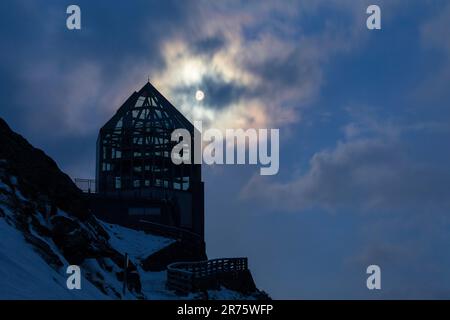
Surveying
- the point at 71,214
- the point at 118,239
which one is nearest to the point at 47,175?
the point at 71,214

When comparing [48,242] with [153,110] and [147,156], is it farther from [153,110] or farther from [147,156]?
[153,110]

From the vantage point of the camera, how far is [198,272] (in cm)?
3341

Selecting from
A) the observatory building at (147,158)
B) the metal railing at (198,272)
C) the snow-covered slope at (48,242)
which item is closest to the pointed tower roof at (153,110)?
the observatory building at (147,158)

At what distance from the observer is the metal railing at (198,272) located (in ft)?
101

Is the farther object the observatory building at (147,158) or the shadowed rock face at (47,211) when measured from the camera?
→ the observatory building at (147,158)

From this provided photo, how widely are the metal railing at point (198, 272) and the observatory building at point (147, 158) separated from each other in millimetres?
19178

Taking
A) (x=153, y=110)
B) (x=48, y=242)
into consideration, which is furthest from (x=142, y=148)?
(x=48, y=242)

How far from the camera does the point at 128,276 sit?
2595 cm

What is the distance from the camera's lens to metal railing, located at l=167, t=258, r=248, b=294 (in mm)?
30750

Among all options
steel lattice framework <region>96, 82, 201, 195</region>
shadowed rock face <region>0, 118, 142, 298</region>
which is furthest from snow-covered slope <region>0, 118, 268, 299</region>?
steel lattice framework <region>96, 82, 201, 195</region>

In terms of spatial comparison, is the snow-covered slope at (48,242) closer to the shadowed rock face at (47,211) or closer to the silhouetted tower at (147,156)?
the shadowed rock face at (47,211)

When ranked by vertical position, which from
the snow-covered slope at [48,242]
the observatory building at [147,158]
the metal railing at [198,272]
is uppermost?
the observatory building at [147,158]
